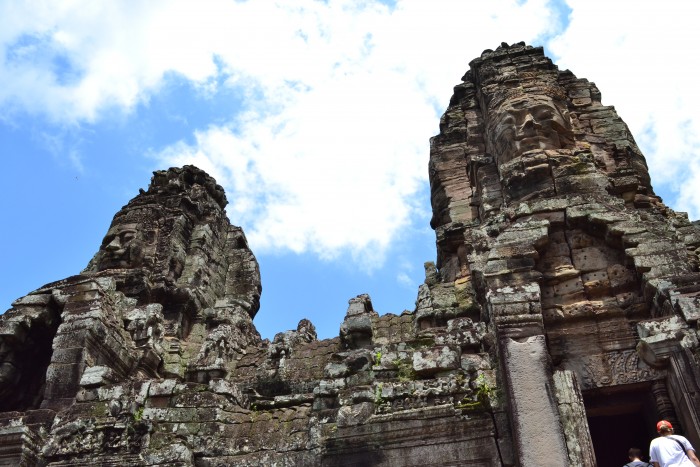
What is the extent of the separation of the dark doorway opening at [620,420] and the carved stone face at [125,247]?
12.5 metres

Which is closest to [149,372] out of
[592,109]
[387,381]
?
[387,381]

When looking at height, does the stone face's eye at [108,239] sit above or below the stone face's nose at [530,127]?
above

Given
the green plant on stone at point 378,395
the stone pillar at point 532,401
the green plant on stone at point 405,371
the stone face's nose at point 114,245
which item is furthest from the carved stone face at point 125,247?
the stone pillar at point 532,401

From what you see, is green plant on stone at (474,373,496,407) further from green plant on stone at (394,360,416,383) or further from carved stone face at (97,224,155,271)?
carved stone face at (97,224,155,271)

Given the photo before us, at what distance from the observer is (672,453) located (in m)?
7.59

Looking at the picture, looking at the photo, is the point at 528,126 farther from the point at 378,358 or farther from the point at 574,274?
the point at 378,358

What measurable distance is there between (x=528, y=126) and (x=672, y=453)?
8.35 meters

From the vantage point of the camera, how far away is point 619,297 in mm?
10711

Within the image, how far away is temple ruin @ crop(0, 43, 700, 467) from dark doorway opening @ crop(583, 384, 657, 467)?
0.11 ft

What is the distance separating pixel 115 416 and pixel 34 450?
231 centimetres

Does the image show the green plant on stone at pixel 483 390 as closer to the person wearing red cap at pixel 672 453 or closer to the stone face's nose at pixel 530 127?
the person wearing red cap at pixel 672 453

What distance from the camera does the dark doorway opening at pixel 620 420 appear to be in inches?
387

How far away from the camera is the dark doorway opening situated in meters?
9.83

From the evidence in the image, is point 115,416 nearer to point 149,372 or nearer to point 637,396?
point 149,372
